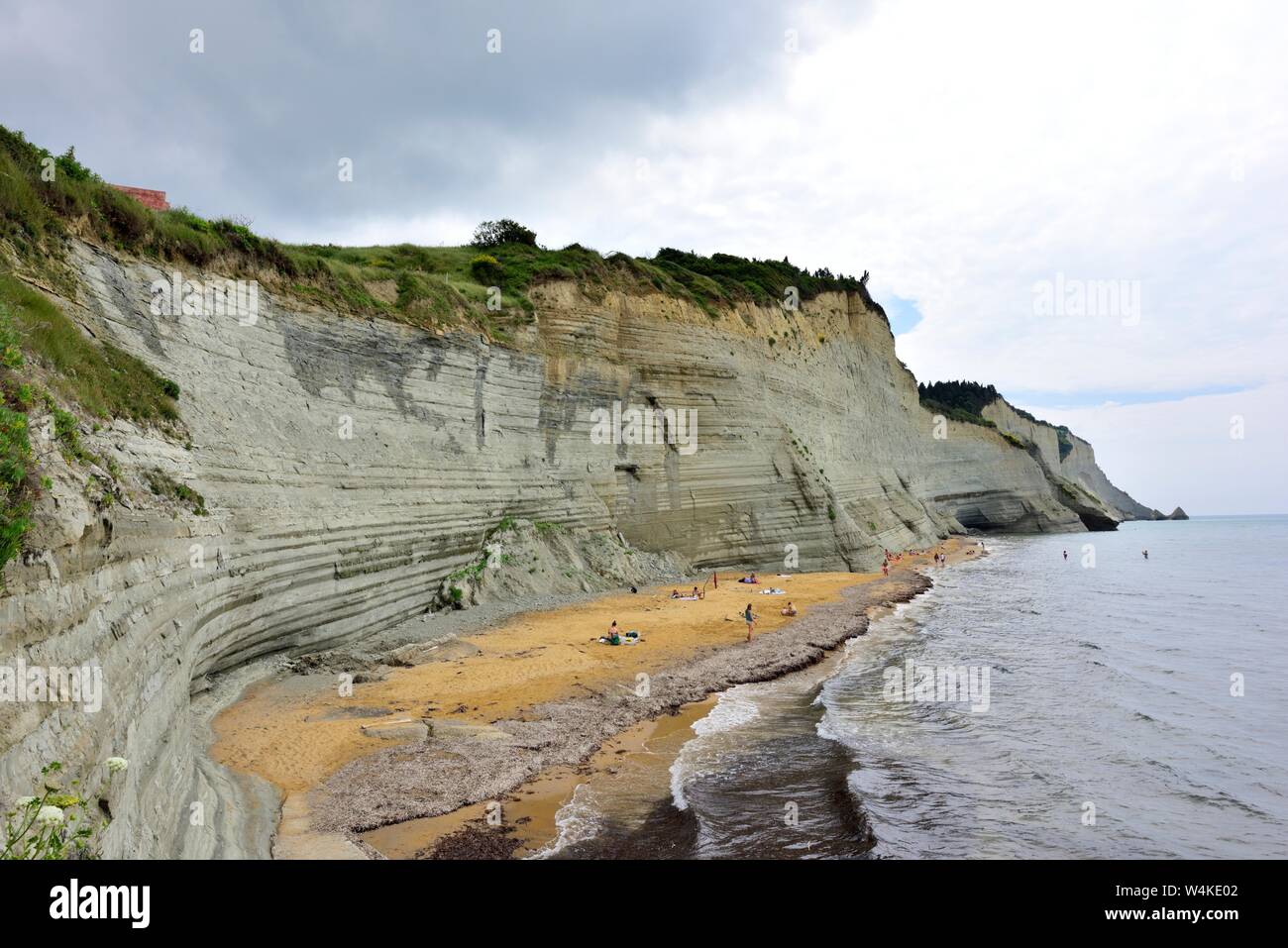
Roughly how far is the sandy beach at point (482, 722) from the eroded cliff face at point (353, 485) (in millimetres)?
927

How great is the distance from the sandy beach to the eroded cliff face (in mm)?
927

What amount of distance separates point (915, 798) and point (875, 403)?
47342 mm

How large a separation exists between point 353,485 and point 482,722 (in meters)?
8.13

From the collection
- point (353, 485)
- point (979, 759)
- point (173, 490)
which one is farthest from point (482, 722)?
point (979, 759)

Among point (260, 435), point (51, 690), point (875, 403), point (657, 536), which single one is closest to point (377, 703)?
point (260, 435)

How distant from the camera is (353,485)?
55.8 ft

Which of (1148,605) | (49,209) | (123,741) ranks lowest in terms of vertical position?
(1148,605)

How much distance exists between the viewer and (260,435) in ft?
48.2

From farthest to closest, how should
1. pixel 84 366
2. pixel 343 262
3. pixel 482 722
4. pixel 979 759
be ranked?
pixel 343 262
pixel 482 722
pixel 979 759
pixel 84 366

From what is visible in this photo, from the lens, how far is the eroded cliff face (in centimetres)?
572
